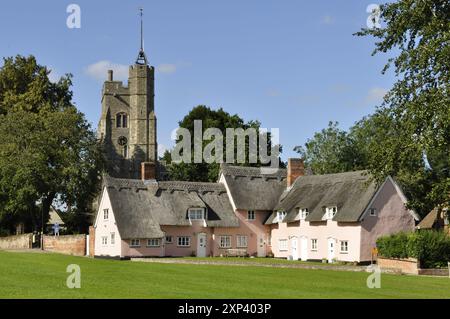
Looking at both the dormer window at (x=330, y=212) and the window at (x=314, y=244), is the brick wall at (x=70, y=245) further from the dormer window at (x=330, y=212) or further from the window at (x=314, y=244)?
the dormer window at (x=330, y=212)

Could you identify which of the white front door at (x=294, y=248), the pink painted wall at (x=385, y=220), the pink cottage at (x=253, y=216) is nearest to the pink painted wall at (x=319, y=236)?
the pink cottage at (x=253, y=216)

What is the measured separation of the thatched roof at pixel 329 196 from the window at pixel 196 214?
5783 millimetres

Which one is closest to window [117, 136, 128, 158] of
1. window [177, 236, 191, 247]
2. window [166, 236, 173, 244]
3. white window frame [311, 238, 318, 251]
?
window [177, 236, 191, 247]

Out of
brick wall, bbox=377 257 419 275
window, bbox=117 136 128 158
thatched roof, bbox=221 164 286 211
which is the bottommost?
brick wall, bbox=377 257 419 275

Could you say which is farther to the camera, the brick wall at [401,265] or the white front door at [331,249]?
the white front door at [331,249]

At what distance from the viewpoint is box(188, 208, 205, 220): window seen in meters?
60.6

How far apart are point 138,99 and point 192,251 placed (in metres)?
44.4

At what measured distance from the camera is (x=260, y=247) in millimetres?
63125

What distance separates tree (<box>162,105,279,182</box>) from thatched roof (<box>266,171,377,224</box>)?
14.3 metres

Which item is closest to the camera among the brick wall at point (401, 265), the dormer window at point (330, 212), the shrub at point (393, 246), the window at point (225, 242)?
the brick wall at point (401, 265)

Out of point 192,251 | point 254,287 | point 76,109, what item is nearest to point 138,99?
point 76,109

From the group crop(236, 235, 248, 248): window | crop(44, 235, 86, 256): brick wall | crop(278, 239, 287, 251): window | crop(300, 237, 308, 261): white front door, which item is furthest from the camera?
crop(236, 235, 248, 248): window

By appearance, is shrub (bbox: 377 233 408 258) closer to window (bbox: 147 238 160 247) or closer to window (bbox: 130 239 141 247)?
window (bbox: 147 238 160 247)

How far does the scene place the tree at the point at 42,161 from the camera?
209 ft
